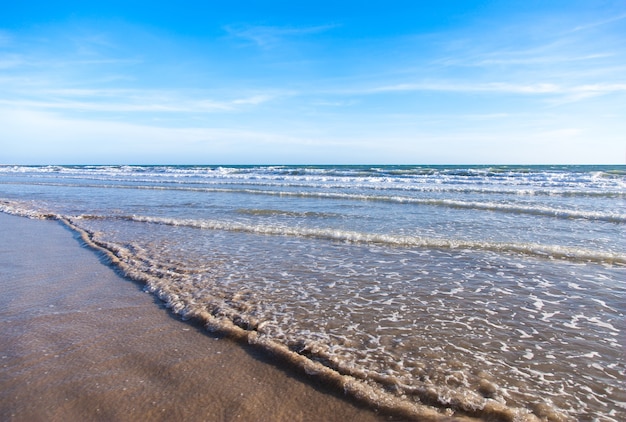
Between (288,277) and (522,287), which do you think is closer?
(522,287)

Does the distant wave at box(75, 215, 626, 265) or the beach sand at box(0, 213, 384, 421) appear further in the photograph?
the distant wave at box(75, 215, 626, 265)

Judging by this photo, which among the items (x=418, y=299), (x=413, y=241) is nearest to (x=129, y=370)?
(x=418, y=299)

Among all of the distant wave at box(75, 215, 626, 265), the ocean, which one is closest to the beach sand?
Result: the ocean

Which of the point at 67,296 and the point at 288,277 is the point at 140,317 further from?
the point at 288,277

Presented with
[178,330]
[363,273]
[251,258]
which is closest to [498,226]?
[363,273]

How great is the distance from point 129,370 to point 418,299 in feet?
12.9

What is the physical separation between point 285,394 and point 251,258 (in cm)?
494

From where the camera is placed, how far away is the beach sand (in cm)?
305

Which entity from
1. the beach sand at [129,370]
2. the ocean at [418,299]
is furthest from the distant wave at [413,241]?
the beach sand at [129,370]

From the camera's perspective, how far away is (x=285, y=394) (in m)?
3.32

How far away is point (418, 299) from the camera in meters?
5.65

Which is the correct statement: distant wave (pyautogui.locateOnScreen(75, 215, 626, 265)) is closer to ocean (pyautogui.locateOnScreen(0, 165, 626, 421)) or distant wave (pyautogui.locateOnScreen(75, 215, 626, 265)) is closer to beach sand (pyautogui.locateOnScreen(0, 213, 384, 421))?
ocean (pyautogui.locateOnScreen(0, 165, 626, 421))

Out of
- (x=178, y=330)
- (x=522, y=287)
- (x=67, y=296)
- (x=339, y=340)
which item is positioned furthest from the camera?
(x=522, y=287)

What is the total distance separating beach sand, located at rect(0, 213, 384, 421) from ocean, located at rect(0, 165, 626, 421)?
10.0 inches
